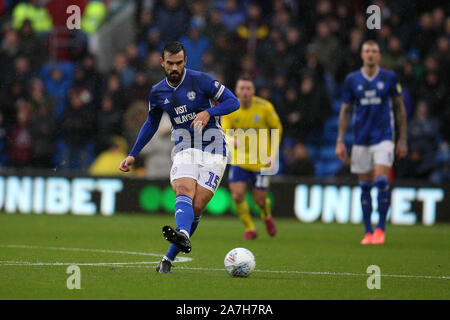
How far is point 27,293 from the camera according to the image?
7.16m

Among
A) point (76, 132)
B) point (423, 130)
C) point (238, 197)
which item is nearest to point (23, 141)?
point (76, 132)

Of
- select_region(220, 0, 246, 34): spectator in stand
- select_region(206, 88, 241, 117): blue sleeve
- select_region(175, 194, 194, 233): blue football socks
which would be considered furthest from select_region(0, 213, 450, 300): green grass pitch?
select_region(220, 0, 246, 34): spectator in stand

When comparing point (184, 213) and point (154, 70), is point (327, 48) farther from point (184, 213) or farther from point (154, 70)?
point (184, 213)

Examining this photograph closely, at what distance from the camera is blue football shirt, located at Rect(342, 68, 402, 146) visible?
13.2 metres

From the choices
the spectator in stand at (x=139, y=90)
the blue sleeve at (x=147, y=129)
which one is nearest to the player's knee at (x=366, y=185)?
the blue sleeve at (x=147, y=129)

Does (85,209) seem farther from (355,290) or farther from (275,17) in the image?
(355,290)

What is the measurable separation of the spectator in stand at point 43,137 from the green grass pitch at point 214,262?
3.70m

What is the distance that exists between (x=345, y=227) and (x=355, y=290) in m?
9.14

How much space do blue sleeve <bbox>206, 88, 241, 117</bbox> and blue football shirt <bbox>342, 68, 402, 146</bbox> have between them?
14.6 feet

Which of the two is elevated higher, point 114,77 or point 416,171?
point 114,77

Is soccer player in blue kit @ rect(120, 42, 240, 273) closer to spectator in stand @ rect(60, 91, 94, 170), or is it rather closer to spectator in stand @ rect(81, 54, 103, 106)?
spectator in stand @ rect(60, 91, 94, 170)

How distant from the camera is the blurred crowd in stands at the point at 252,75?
61.8ft

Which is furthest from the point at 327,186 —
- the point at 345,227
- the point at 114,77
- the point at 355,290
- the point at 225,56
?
the point at 355,290

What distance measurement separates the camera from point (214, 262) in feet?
33.0
